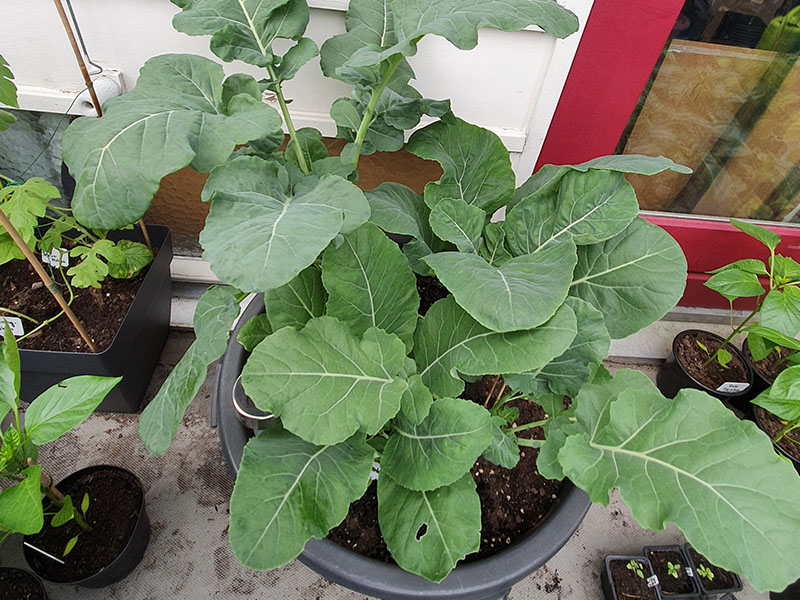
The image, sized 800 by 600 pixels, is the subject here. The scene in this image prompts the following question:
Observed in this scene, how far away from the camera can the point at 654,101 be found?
3.97 feet

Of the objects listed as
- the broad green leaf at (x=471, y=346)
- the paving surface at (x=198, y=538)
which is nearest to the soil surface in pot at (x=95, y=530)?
the paving surface at (x=198, y=538)

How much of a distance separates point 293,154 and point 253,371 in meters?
0.41

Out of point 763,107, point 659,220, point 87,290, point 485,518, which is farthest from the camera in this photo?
point 659,220

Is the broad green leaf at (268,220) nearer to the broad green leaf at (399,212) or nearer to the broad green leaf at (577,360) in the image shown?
the broad green leaf at (399,212)

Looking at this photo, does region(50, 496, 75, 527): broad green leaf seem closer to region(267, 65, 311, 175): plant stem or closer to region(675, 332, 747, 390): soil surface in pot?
region(267, 65, 311, 175): plant stem

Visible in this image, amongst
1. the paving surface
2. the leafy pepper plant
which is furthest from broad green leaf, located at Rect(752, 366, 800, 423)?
the leafy pepper plant

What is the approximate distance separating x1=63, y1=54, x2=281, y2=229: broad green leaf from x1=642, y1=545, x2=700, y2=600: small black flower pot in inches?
44.4

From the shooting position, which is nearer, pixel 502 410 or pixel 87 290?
pixel 502 410

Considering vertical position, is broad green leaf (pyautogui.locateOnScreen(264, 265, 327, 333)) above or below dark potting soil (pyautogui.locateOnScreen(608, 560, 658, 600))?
above

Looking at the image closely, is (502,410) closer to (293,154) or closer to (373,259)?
(373,259)

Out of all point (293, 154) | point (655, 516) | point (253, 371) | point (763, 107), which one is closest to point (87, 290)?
point (293, 154)

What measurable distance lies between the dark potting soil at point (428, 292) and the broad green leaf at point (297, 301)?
0.27 meters

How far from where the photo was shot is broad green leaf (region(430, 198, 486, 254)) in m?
0.73

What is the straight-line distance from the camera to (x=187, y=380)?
2.20 ft
